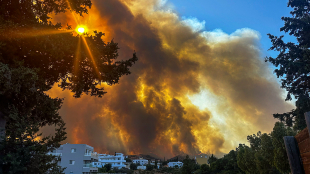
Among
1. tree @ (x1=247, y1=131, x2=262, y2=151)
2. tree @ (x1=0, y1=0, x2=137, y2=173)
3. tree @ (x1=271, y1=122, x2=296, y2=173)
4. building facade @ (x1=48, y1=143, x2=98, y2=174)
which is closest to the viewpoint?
tree @ (x1=0, y1=0, x2=137, y2=173)

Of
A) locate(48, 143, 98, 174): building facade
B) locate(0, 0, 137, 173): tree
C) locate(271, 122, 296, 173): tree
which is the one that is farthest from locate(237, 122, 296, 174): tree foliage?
locate(48, 143, 98, 174): building facade

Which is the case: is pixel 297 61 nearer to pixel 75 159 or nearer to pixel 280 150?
pixel 280 150

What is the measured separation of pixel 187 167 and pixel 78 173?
3796cm

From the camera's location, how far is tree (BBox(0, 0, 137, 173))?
8.87 m

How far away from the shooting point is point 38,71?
11102 millimetres

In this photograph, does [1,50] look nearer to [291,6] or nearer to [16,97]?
[16,97]

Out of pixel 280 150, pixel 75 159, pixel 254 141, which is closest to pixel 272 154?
pixel 280 150

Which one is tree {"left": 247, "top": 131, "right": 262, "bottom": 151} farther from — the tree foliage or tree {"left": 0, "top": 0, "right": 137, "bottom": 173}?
tree {"left": 0, "top": 0, "right": 137, "bottom": 173}

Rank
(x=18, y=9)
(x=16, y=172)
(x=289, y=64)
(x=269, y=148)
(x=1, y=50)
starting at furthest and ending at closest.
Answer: (x=289, y=64)
(x=269, y=148)
(x=18, y=9)
(x=1, y=50)
(x=16, y=172)

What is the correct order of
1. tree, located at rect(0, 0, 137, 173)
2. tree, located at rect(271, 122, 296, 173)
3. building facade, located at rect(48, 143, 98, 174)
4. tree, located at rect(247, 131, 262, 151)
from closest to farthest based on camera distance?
tree, located at rect(0, 0, 137, 173), tree, located at rect(271, 122, 296, 173), tree, located at rect(247, 131, 262, 151), building facade, located at rect(48, 143, 98, 174)

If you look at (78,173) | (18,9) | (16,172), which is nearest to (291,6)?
(18,9)

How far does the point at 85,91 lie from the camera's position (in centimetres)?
1445

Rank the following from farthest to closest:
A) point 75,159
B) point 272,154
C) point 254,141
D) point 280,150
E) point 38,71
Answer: point 75,159 → point 254,141 → point 272,154 → point 280,150 → point 38,71

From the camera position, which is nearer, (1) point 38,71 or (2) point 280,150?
(1) point 38,71
